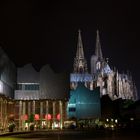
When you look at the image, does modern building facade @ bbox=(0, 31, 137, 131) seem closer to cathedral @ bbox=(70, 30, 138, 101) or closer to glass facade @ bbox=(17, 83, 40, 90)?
glass facade @ bbox=(17, 83, 40, 90)

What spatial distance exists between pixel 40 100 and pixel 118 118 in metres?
39.7

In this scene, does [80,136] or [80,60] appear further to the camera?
[80,60]

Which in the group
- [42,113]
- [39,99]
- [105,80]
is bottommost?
[42,113]

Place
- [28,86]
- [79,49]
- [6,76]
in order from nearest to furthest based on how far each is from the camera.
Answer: [6,76] < [28,86] < [79,49]

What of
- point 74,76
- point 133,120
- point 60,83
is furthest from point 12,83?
point 74,76

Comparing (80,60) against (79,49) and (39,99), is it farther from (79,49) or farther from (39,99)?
(39,99)

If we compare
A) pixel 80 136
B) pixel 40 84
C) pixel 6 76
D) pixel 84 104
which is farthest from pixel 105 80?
pixel 80 136

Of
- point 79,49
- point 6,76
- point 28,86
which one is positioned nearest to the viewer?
point 6,76

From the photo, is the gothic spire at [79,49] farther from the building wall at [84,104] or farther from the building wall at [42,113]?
the building wall at [42,113]

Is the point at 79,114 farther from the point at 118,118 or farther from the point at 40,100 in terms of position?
the point at 118,118

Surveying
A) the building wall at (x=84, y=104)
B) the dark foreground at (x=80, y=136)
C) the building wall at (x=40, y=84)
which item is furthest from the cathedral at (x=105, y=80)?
the dark foreground at (x=80, y=136)

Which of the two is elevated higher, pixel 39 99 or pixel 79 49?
pixel 79 49

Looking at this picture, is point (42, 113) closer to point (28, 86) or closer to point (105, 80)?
point (28, 86)

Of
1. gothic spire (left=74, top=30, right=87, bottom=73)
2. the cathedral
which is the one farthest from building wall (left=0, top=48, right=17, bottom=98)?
gothic spire (left=74, top=30, right=87, bottom=73)
